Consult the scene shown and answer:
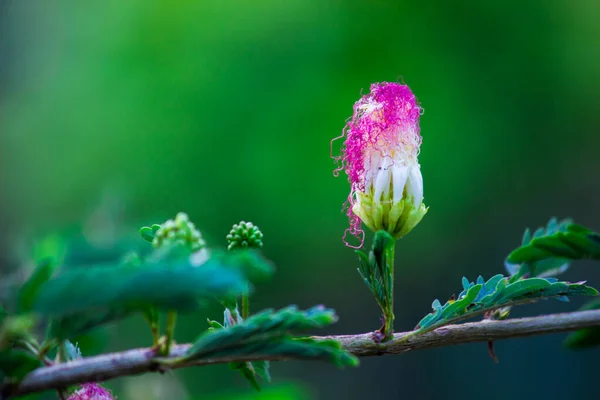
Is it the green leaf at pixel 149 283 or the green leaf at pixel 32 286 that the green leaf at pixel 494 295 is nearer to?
the green leaf at pixel 149 283

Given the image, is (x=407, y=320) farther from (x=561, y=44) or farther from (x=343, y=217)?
(x=561, y=44)

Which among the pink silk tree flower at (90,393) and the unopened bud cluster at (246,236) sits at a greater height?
the unopened bud cluster at (246,236)

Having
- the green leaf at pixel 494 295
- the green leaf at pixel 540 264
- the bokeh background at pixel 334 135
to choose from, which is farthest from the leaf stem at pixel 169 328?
the bokeh background at pixel 334 135

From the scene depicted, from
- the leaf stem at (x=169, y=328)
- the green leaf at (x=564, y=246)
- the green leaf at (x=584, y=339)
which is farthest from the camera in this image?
the green leaf at (x=584, y=339)

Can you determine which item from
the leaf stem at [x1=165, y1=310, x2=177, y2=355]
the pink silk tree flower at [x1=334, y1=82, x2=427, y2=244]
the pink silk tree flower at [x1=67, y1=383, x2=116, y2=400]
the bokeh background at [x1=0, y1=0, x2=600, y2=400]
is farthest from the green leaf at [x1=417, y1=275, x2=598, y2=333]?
the bokeh background at [x1=0, y1=0, x2=600, y2=400]

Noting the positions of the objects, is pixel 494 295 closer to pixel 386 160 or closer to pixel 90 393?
pixel 386 160

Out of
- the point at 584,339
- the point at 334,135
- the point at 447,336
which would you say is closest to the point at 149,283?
the point at 447,336
